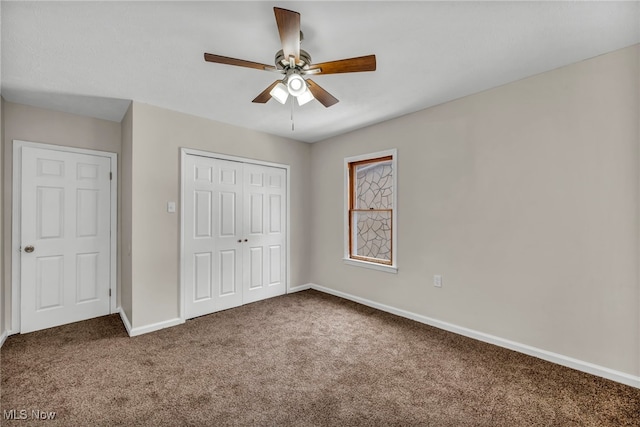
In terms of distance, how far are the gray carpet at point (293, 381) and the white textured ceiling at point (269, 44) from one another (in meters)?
2.47

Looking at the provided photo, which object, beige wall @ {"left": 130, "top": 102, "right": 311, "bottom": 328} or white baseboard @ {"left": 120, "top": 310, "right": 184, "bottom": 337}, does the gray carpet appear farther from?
beige wall @ {"left": 130, "top": 102, "right": 311, "bottom": 328}

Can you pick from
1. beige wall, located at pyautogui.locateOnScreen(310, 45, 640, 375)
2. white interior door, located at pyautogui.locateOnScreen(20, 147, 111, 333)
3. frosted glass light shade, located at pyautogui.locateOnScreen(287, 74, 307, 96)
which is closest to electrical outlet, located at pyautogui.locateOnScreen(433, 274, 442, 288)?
beige wall, located at pyautogui.locateOnScreen(310, 45, 640, 375)

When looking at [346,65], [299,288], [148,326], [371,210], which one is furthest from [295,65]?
[299,288]

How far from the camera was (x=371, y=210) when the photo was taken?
13.0 ft

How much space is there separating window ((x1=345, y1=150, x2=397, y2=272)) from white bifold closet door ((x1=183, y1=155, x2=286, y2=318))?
1.05 meters

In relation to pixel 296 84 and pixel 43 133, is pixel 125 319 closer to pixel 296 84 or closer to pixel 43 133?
pixel 43 133

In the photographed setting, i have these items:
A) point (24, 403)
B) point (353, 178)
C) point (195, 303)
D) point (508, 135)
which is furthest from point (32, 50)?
point (508, 135)

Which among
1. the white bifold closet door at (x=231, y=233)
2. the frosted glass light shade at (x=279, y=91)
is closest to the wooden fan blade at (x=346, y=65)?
the frosted glass light shade at (x=279, y=91)

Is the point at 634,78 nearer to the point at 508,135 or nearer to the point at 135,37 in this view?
the point at 508,135

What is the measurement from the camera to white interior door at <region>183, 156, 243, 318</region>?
343 cm

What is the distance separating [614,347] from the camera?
2141 millimetres

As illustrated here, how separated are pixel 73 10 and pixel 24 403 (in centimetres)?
255

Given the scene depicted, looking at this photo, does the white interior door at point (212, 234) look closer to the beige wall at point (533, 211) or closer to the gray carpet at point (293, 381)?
the gray carpet at point (293, 381)

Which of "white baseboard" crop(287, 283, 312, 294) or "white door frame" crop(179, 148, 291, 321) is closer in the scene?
"white door frame" crop(179, 148, 291, 321)
